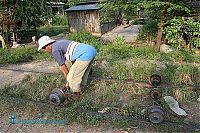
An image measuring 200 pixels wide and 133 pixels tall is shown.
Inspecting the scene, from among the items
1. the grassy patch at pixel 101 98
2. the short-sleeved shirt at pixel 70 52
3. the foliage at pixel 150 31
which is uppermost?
the short-sleeved shirt at pixel 70 52

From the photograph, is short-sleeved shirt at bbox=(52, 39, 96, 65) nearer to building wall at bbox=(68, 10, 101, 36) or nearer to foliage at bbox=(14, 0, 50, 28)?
foliage at bbox=(14, 0, 50, 28)

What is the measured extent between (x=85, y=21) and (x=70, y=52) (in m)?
13.8

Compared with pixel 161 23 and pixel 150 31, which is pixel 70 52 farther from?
pixel 150 31

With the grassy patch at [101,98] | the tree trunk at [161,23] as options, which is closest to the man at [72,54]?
the grassy patch at [101,98]

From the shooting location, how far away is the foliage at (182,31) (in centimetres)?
930

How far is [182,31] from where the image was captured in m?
9.71

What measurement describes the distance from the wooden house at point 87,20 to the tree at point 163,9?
7.42 metres

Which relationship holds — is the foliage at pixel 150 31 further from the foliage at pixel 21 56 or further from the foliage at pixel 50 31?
the foliage at pixel 50 31

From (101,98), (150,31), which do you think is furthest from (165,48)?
(101,98)

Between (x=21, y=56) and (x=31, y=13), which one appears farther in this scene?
(x=31, y=13)

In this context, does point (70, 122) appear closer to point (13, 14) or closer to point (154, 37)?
point (154, 37)

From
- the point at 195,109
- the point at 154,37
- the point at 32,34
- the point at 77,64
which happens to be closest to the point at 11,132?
the point at 77,64

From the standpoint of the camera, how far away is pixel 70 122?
4770 millimetres

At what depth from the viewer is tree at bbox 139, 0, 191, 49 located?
9.23 meters
